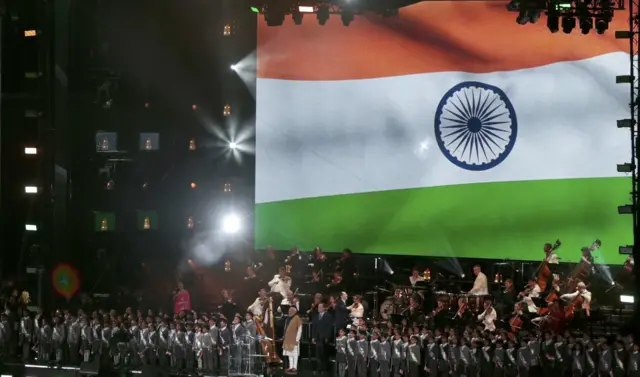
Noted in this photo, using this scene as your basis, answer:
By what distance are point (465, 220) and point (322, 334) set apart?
4821mm

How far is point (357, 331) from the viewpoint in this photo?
59.2 feet

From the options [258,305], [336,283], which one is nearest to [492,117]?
[336,283]

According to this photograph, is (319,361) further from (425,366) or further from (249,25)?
(249,25)

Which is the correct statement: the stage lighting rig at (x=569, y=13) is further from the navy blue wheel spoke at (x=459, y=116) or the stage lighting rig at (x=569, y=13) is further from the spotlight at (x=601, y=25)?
the navy blue wheel spoke at (x=459, y=116)

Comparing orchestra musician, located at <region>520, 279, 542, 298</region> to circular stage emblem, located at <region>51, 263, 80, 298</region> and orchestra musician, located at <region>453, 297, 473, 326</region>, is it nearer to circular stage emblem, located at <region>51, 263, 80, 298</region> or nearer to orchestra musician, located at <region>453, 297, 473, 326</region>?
orchestra musician, located at <region>453, 297, 473, 326</region>

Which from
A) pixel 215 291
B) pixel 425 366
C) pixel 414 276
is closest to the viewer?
pixel 425 366

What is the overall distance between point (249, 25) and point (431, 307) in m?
8.11

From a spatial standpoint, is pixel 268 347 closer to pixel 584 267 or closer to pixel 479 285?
pixel 479 285

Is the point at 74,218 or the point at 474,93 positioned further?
the point at 74,218

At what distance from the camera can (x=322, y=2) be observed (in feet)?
62.5

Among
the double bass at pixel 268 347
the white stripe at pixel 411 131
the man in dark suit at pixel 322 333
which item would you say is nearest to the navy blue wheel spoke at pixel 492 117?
the white stripe at pixel 411 131

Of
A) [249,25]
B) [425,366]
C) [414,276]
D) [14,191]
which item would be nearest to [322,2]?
[249,25]

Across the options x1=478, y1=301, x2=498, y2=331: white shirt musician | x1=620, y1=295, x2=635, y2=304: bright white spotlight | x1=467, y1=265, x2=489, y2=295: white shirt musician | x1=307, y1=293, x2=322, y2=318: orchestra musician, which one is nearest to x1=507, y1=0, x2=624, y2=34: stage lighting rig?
x1=620, y1=295, x2=635, y2=304: bright white spotlight

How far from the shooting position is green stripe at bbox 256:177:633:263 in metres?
20.2
